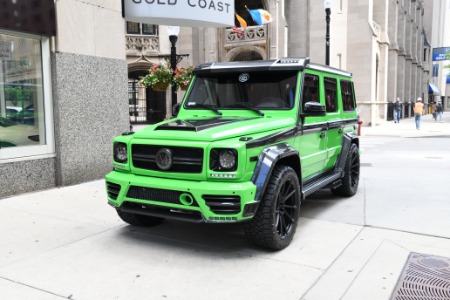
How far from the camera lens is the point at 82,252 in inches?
185

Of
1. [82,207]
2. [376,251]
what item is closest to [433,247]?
[376,251]

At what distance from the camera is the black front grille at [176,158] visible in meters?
4.31

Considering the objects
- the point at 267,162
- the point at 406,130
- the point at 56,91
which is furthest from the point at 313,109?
the point at 406,130

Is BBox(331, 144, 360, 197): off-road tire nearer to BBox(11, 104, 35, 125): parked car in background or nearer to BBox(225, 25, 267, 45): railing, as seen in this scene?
BBox(11, 104, 35, 125): parked car in background

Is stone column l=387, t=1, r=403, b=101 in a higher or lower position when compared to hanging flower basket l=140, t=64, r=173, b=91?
higher

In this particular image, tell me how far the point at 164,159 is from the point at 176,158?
0.46ft

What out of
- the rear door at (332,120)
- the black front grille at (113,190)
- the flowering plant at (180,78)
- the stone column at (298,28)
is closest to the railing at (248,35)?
the stone column at (298,28)

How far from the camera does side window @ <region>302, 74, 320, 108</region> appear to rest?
18.2 feet

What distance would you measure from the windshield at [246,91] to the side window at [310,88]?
0.19 m

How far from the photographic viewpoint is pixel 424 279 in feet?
13.2

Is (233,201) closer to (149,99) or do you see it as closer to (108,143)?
(108,143)

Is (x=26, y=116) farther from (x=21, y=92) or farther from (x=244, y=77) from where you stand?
(x=244, y=77)

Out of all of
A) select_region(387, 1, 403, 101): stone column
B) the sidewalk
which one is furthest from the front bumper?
select_region(387, 1, 403, 101): stone column

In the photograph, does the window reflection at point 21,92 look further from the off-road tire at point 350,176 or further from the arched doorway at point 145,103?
A: the arched doorway at point 145,103
